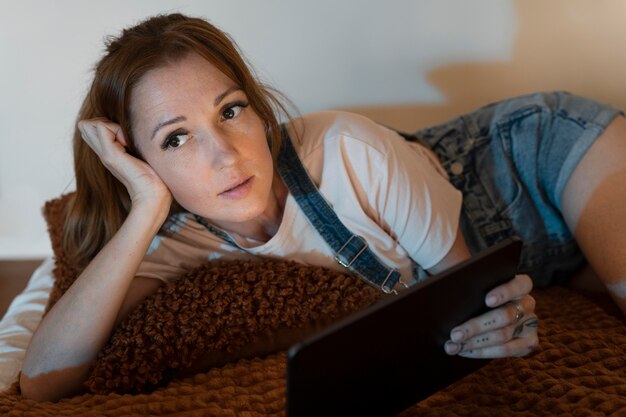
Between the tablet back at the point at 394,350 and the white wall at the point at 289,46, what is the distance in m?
0.80

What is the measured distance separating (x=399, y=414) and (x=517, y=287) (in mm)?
245

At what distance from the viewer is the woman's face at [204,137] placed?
1.07 m

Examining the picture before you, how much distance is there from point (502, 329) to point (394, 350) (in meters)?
0.24

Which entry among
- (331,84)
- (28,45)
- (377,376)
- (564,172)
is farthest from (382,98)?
(377,376)

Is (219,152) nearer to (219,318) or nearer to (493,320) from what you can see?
(219,318)

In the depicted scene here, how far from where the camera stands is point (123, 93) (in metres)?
1.11

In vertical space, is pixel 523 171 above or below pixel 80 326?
above

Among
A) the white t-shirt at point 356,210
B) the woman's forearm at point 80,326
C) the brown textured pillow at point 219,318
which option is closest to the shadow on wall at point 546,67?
the white t-shirt at point 356,210

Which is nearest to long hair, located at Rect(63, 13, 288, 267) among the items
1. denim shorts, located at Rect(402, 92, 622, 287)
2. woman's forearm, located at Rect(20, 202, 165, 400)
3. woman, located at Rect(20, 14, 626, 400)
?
woman, located at Rect(20, 14, 626, 400)

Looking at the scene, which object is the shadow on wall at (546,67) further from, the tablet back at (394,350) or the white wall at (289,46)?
the tablet back at (394,350)

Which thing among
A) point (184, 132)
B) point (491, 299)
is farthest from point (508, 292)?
point (184, 132)

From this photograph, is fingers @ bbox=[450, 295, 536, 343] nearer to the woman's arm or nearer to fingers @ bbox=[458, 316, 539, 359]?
fingers @ bbox=[458, 316, 539, 359]

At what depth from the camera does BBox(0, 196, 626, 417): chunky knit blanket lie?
977mm

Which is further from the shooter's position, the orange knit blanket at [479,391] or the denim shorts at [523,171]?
the denim shorts at [523,171]
